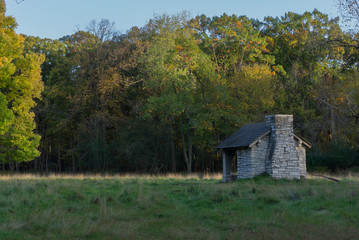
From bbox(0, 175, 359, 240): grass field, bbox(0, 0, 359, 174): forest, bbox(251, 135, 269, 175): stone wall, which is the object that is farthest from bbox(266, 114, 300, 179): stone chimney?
bbox(0, 0, 359, 174): forest

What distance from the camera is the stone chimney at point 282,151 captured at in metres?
24.0

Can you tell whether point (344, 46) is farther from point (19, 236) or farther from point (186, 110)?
point (186, 110)

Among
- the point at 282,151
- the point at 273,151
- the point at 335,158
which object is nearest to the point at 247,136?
the point at 273,151

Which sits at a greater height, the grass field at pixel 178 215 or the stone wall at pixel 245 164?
the stone wall at pixel 245 164

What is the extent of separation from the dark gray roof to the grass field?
8501 millimetres

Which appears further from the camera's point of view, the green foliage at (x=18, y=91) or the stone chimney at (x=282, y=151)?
the green foliage at (x=18, y=91)

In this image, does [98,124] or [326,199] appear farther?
[98,124]

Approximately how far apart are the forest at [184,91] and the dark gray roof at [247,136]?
778 cm

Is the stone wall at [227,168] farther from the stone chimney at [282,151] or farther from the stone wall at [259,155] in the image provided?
the stone chimney at [282,151]

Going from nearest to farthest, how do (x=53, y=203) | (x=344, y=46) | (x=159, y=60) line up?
(x=53, y=203) → (x=344, y=46) → (x=159, y=60)

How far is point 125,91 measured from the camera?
133ft

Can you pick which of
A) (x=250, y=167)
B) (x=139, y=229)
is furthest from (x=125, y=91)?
(x=139, y=229)

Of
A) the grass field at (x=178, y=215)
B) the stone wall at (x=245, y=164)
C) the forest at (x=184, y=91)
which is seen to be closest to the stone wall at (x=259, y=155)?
the stone wall at (x=245, y=164)

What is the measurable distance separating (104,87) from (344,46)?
26228 mm
